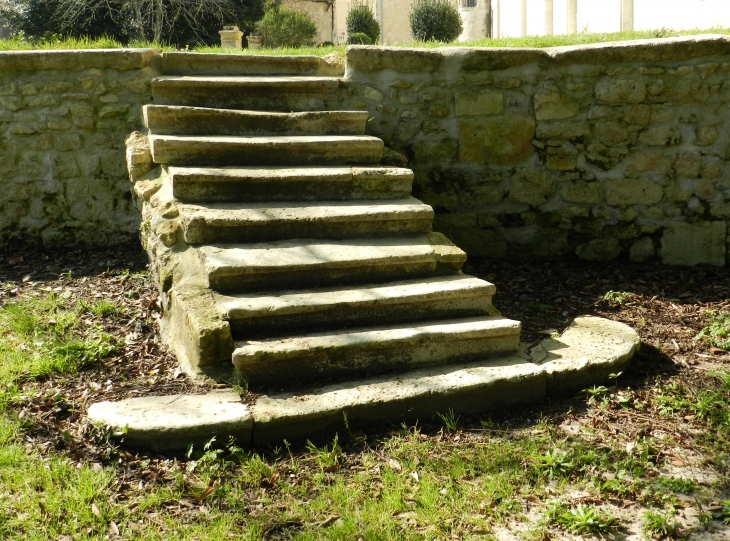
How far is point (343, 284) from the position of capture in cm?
367

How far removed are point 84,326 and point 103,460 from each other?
4.49 feet

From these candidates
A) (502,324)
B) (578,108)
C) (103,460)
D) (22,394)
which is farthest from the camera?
(578,108)

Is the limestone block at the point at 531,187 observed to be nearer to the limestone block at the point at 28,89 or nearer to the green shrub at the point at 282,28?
the limestone block at the point at 28,89

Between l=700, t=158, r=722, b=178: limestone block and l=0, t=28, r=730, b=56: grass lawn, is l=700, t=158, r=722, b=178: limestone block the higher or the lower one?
the lower one

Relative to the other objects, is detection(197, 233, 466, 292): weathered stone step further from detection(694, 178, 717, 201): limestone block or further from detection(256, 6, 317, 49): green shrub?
detection(256, 6, 317, 49): green shrub

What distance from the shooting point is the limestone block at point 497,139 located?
4934mm

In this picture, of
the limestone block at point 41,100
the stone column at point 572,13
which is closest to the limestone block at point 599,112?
the limestone block at point 41,100

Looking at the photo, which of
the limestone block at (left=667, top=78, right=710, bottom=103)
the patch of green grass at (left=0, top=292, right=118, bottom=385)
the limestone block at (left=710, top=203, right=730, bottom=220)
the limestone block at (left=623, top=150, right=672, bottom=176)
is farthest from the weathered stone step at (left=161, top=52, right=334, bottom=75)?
the limestone block at (left=710, top=203, right=730, bottom=220)

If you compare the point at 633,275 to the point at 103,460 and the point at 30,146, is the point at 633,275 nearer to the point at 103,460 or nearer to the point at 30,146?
the point at 103,460

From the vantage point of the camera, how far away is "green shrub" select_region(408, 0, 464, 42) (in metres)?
13.1

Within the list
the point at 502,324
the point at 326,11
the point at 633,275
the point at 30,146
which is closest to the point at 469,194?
the point at 633,275

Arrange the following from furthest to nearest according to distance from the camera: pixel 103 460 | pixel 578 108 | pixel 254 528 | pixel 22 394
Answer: pixel 578 108 → pixel 22 394 → pixel 103 460 → pixel 254 528

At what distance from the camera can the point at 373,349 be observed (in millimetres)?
3299

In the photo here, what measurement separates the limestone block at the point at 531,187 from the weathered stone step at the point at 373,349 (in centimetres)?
168
